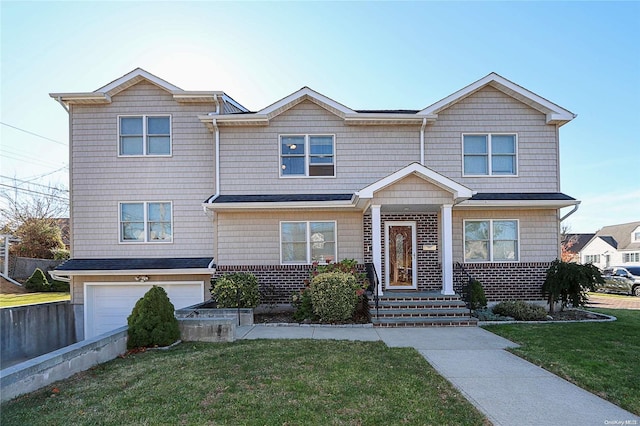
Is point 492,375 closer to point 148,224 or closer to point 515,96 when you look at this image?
point 515,96

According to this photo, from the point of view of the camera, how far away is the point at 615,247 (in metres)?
36.2

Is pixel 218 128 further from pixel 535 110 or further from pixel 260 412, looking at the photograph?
pixel 535 110

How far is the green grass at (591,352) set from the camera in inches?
190

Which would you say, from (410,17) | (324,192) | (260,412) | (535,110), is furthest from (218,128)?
(535,110)

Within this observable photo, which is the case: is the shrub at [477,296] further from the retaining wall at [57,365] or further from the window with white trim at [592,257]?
the window with white trim at [592,257]

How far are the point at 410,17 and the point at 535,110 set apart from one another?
5.21 metres

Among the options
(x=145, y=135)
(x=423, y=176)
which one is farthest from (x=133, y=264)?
(x=423, y=176)

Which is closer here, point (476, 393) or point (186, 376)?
point (476, 393)

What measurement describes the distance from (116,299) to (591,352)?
42.5ft

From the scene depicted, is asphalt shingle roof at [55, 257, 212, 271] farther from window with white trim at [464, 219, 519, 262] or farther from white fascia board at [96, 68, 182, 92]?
window with white trim at [464, 219, 519, 262]

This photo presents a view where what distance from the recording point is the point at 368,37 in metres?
12.3

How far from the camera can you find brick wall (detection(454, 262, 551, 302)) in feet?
36.4

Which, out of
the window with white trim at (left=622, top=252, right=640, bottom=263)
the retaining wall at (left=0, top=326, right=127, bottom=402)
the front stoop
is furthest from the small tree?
the window with white trim at (left=622, top=252, right=640, bottom=263)

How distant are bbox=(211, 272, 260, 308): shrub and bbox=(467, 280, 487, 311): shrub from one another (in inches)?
242
